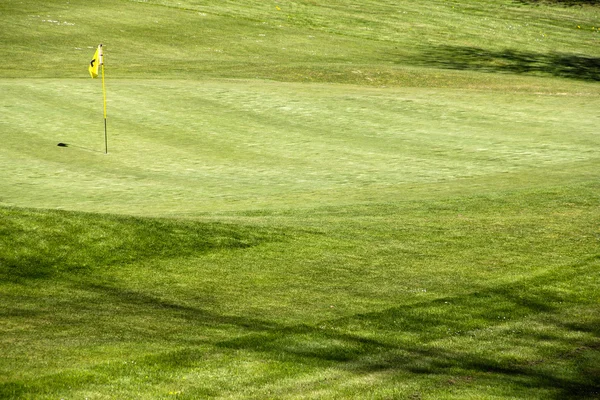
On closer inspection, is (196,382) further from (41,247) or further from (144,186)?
(144,186)

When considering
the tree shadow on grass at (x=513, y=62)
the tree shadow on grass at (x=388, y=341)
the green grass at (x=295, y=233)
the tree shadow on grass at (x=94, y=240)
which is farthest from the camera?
the tree shadow on grass at (x=513, y=62)

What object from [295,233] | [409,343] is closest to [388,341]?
[409,343]

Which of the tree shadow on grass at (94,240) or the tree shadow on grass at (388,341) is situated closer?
the tree shadow on grass at (388,341)

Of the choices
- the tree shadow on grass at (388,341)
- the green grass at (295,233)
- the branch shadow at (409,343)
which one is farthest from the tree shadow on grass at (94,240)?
the branch shadow at (409,343)

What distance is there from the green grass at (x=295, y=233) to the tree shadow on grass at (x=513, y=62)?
4.48m

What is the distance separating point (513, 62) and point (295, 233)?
101 feet

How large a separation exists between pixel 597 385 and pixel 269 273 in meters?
4.32

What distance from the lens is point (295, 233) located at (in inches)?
501

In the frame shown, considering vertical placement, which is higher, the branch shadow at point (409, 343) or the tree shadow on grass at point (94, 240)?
the branch shadow at point (409, 343)

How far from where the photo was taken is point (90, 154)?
18125 millimetres

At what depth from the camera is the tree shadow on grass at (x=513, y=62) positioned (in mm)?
38562

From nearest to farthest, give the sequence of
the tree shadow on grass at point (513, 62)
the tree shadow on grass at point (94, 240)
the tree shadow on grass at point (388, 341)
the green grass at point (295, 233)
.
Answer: the tree shadow on grass at point (388, 341), the green grass at point (295, 233), the tree shadow on grass at point (94, 240), the tree shadow on grass at point (513, 62)

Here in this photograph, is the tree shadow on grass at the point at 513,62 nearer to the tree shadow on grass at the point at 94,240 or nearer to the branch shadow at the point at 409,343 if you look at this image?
the tree shadow on grass at the point at 94,240

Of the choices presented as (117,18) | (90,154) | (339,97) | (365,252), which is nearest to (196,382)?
(365,252)
